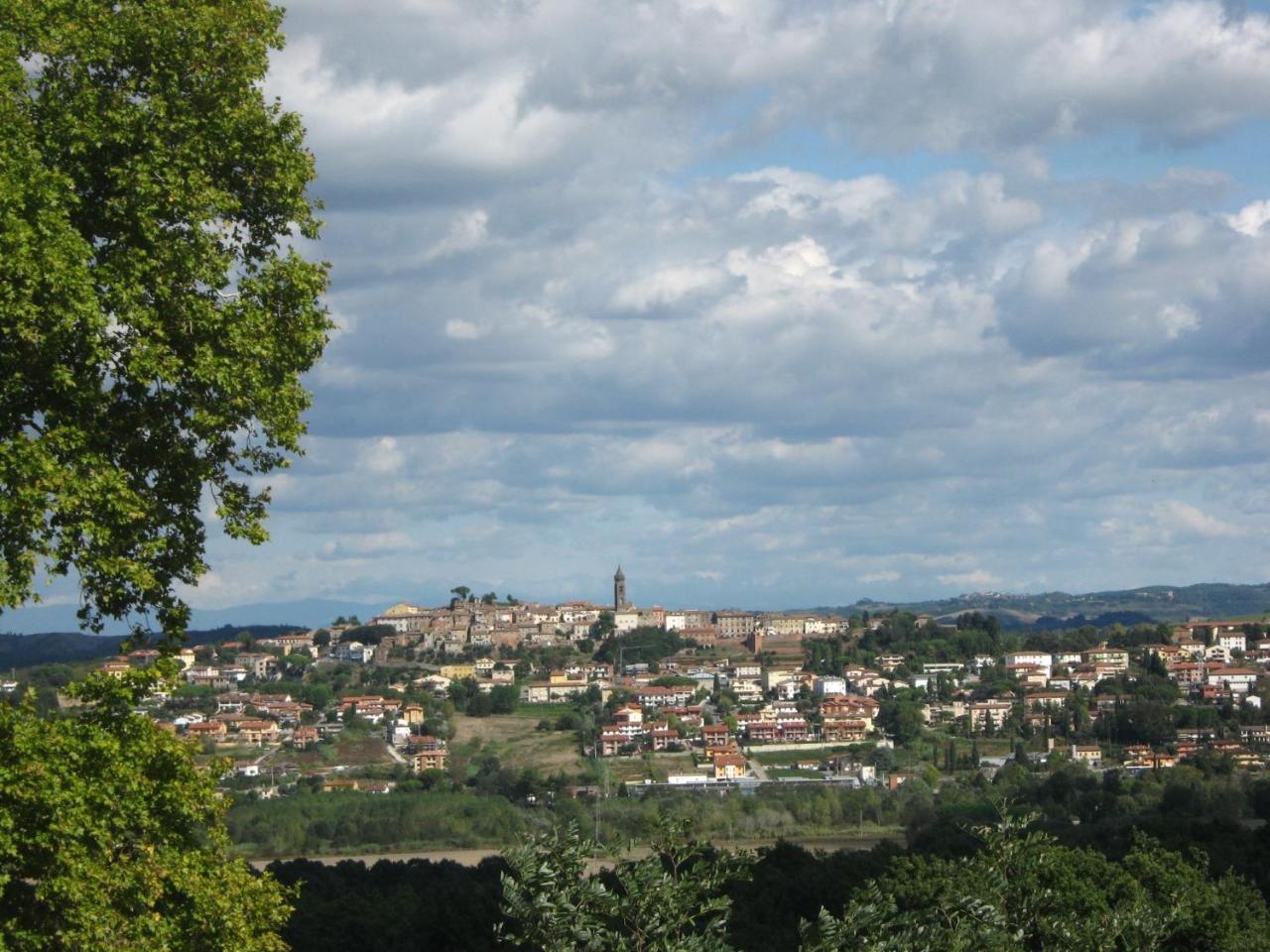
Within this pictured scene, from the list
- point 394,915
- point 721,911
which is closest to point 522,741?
point 394,915

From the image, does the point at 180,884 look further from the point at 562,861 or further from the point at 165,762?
the point at 562,861

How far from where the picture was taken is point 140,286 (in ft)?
27.5

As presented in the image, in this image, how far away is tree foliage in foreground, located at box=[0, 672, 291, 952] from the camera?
298 inches

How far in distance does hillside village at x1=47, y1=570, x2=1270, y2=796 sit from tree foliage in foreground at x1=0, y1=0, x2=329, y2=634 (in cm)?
4865

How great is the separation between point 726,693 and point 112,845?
10846 cm

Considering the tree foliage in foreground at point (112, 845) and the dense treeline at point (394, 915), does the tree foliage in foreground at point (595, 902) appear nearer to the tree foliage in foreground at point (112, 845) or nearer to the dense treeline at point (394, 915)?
the tree foliage in foreground at point (112, 845)

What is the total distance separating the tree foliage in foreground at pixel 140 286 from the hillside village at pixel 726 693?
48.7 m

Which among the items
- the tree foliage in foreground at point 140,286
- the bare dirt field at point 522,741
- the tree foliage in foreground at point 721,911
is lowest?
the bare dirt field at point 522,741

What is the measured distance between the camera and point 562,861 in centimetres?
778

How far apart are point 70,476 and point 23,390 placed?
1.98 ft

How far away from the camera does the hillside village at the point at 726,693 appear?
82.8m

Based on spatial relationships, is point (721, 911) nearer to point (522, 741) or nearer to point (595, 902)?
point (595, 902)

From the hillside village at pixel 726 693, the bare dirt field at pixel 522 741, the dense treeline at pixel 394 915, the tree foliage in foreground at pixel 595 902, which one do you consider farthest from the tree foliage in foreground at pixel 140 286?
the bare dirt field at pixel 522 741

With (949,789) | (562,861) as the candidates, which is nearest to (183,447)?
(562,861)
